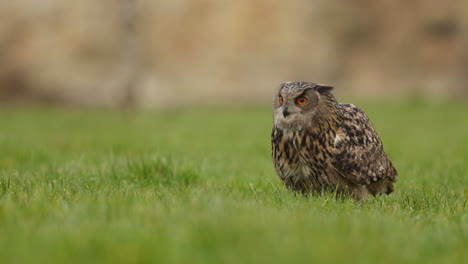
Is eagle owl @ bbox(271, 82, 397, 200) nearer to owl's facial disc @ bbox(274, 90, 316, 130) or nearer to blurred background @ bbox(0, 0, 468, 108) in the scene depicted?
owl's facial disc @ bbox(274, 90, 316, 130)

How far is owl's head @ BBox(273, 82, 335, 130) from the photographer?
16.8 feet

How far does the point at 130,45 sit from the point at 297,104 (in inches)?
694

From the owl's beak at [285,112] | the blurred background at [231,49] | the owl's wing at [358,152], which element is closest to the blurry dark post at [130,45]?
the blurred background at [231,49]

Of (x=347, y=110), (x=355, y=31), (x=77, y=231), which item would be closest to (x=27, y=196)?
(x=77, y=231)

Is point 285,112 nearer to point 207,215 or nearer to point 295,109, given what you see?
point 295,109

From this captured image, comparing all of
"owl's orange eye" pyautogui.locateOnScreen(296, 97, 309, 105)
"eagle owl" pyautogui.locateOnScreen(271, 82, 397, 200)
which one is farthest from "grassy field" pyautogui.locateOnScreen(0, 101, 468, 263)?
"owl's orange eye" pyautogui.locateOnScreen(296, 97, 309, 105)

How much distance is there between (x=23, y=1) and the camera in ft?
104

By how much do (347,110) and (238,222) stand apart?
106 inches

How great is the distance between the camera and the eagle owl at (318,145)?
5.19m

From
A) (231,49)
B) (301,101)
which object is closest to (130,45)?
(231,49)

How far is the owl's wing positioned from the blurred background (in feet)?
78.0

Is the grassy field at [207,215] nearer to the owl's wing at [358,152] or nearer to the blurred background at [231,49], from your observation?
the owl's wing at [358,152]

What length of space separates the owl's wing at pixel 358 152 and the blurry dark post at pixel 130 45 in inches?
657

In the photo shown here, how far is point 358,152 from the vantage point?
17.7 feet
